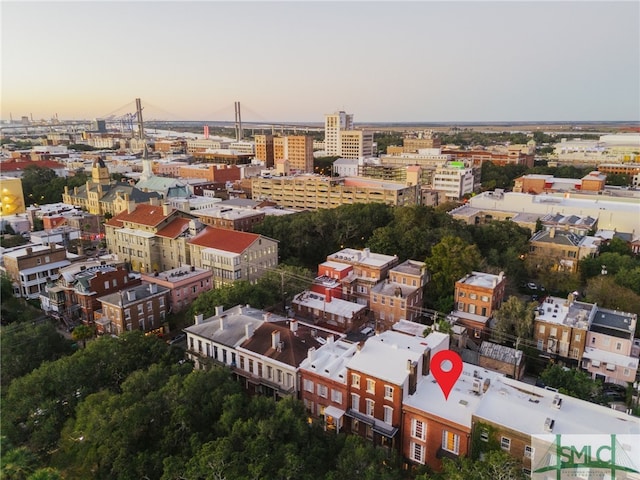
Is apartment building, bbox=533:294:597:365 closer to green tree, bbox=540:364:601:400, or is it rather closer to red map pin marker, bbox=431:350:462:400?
green tree, bbox=540:364:601:400

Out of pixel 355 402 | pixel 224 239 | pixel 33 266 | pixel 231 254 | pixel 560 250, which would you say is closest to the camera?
pixel 355 402

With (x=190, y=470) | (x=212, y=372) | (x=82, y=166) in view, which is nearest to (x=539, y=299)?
(x=212, y=372)

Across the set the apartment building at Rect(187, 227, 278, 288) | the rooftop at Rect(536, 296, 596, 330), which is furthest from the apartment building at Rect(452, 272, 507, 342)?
the apartment building at Rect(187, 227, 278, 288)

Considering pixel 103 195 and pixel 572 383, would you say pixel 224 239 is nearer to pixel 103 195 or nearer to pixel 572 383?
pixel 572 383

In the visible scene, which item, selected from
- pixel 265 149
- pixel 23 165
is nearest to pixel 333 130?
pixel 265 149

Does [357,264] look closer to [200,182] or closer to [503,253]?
[503,253]
